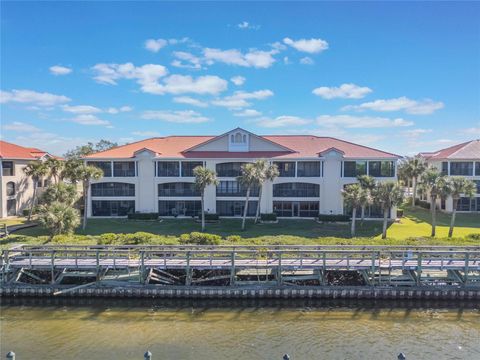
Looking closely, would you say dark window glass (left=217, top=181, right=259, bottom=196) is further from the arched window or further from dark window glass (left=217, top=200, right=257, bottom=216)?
the arched window

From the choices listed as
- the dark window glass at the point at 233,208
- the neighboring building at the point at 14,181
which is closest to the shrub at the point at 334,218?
the dark window glass at the point at 233,208

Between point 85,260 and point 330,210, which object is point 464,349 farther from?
point 330,210

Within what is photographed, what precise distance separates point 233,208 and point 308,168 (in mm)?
10647

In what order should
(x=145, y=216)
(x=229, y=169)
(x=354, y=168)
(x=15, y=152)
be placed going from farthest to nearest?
(x=15, y=152), (x=229, y=169), (x=354, y=168), (x=145, y=216)

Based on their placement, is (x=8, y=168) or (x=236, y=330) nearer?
(x=236, y=330)

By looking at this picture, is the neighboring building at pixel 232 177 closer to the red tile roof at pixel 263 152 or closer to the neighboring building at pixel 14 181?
the red tile roof at pixel 263 152

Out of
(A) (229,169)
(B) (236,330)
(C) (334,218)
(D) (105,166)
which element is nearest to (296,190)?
(C) (334,218)

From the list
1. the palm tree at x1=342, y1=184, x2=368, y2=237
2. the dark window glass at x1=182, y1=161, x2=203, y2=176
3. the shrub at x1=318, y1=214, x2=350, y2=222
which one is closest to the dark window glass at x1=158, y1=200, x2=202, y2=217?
the dark window glass at x1=182, y1=161, x2=203, y2=176

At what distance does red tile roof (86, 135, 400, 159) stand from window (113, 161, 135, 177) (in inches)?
32.9

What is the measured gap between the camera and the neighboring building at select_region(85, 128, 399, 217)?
4831cm

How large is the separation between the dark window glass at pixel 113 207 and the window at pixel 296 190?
18479 mm

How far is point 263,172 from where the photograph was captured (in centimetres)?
4397

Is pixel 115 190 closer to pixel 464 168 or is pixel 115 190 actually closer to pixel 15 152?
pixel 15 152

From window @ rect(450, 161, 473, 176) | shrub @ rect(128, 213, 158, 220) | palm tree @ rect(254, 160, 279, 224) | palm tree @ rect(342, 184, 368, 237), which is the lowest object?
shrub @ rect(128, 213, 158, 220)
